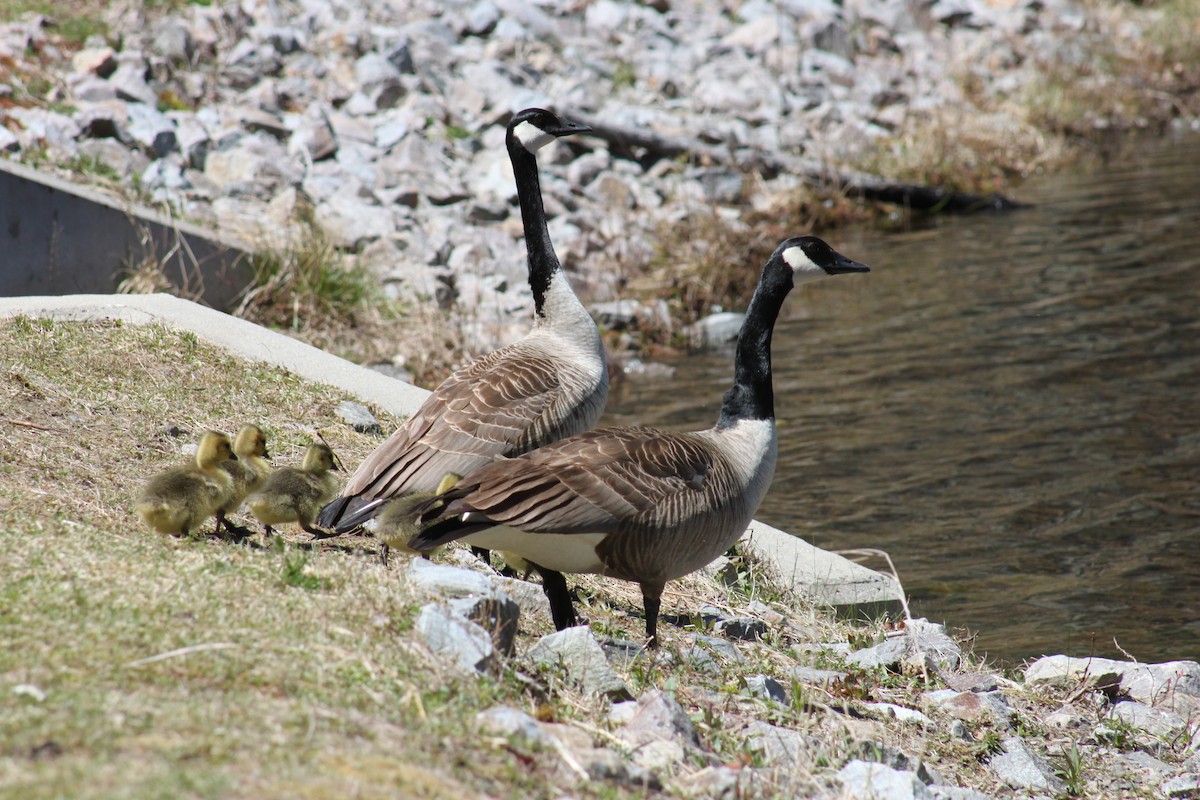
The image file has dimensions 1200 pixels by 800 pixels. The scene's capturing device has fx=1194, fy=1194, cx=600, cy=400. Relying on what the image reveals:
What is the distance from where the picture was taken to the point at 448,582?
4441mm

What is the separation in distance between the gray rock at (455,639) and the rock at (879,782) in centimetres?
130

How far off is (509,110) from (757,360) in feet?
40.9

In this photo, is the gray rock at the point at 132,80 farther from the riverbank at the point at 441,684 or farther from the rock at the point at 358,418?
the riverbank at the point at 441,684

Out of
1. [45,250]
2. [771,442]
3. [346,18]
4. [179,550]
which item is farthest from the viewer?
[346,18]

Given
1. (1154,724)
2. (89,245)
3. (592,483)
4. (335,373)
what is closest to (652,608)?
(592,483)

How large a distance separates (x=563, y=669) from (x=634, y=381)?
8452 millimetres

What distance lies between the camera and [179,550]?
482 cm

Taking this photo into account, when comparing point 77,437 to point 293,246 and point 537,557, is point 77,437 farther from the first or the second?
point 293,246

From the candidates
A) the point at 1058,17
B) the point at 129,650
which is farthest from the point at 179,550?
the point at 1058,17

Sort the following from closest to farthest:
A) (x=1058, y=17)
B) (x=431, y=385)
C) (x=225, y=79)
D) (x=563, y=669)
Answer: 1. (x=563, y=669)
2. (x=431, y=385)
3. (x=225, y=79)
4. (x=1058, y=17)

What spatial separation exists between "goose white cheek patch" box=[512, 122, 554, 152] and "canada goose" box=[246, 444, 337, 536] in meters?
3.35

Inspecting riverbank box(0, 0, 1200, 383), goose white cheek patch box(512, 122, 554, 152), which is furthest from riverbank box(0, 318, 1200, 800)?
riverbank box(0, 0, 1200, 383)

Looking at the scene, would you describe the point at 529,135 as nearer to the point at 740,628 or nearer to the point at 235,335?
the point at 235,335

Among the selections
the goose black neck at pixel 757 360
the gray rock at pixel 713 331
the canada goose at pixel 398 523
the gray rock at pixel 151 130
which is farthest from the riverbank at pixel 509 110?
the canada goose at pixel 398 523
